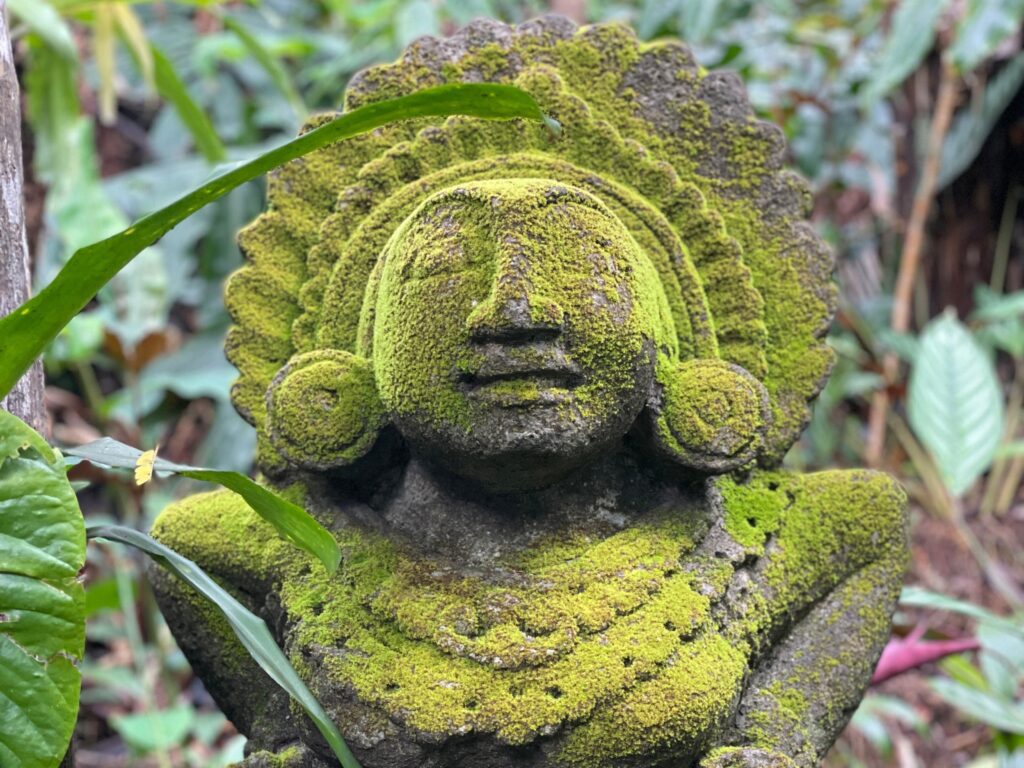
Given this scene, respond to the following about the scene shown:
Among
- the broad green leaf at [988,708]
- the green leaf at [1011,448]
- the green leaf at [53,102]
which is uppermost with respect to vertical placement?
the green leaf at [53,102]

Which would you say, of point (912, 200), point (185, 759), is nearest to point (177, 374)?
point (185, 759)

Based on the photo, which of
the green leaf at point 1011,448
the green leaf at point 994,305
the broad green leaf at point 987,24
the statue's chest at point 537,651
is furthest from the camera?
the green leaf at point 994,305

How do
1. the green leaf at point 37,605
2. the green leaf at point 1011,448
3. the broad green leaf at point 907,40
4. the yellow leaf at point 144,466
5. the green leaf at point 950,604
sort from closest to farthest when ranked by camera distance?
the green leaf at point 37,605, the yellow leaf at point 144,466, the green leaf at point 950,604, the broad green leaf at point 907,40, the green leaf at point 1011,448

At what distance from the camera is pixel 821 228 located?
4.49 meters

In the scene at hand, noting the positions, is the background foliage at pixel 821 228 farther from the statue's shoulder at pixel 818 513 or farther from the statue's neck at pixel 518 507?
the statue's neck at pixel 518 507

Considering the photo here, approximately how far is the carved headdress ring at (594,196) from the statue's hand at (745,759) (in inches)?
14.6

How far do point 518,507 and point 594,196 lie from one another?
409mm

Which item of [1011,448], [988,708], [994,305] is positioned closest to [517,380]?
[988,708]

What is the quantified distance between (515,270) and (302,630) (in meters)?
0.50

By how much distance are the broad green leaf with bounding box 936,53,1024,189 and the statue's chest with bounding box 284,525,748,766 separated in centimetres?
309

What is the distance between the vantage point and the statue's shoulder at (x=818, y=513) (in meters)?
1.57

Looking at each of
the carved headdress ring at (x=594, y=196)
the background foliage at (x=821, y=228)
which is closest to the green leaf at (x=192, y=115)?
the background foliage at (x=821, y=228)

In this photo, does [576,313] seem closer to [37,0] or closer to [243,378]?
[243,378]

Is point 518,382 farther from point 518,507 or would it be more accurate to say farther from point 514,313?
point 518,507
